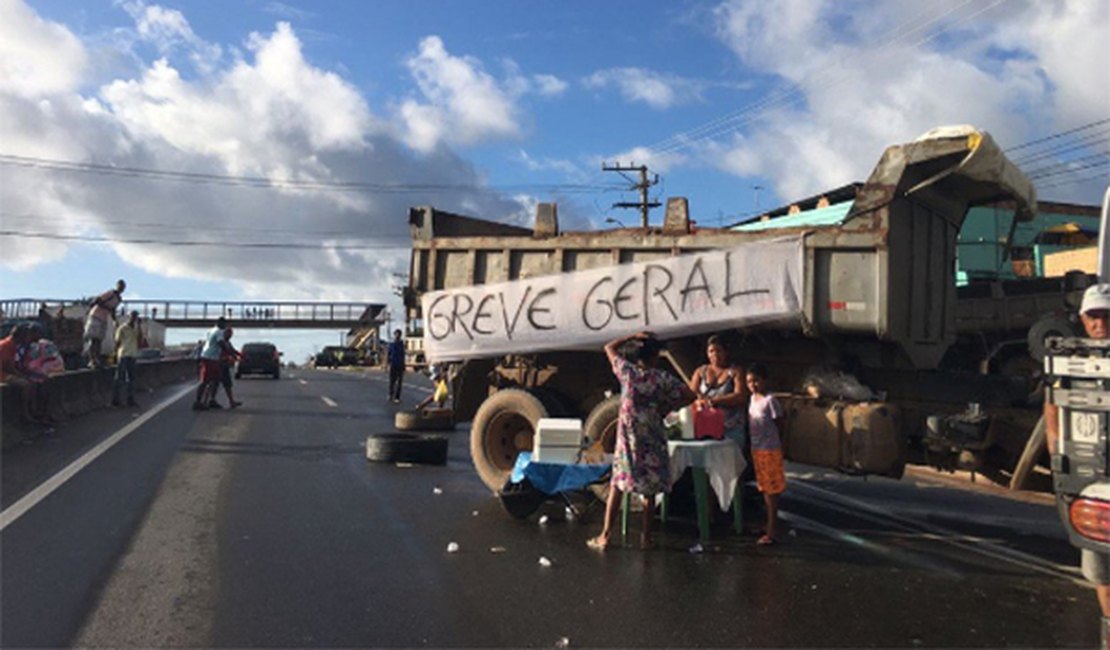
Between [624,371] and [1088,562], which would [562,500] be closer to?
[624,371]

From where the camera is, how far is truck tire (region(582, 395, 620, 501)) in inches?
295

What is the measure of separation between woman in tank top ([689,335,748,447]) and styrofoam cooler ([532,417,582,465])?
3.40 ft

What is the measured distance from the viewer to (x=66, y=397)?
14008 millimetres

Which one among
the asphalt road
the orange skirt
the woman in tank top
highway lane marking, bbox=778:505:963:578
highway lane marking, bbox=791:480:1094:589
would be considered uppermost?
the woman in tank top

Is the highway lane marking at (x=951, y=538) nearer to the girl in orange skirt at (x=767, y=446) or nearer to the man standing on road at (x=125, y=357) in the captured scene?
the girl in orange skirt at (x=767, y=446)

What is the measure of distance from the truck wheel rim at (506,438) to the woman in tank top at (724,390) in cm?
207

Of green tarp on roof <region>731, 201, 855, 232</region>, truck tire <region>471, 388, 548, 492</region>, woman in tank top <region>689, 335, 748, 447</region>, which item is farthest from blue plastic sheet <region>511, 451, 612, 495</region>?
green tarp on roof <region>731, 201, 855, 232</region>

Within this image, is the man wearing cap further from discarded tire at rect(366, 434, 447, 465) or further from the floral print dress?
discarded tire at rect(366, 434, 447, 465)

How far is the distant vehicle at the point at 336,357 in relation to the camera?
206 feet

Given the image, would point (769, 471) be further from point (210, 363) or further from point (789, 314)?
point (210, 363)

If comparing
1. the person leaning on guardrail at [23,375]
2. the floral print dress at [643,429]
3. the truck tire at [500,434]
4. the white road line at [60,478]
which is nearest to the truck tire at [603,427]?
the truck tire at [500,434]

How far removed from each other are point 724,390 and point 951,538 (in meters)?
2.15

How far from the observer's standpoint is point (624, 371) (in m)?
6.23

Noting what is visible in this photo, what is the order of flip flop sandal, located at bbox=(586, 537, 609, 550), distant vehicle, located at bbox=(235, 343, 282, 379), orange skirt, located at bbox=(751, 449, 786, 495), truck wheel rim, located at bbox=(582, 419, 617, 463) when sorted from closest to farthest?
flip flop sandal, located at bbox=(586, 537, 609, 550) < orange skirt, located at bbox=(751, 449, 786, 495) < truck wheel rim, located at bbox=(582, 419, 617, 463) < distant vehicle, located at bbox=(235, 343, 282, 379)
